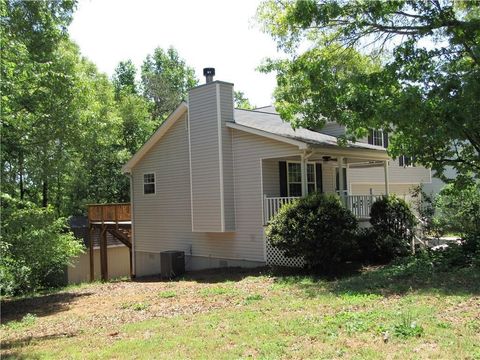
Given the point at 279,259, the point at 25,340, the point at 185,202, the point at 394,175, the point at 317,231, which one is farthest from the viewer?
the point at 394,175

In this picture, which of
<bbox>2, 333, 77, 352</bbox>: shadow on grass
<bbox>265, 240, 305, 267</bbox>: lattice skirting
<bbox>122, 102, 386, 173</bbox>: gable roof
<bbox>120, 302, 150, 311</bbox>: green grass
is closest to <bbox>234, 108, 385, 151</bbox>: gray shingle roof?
<bbox>122, 102, 386, 173</bbox>: gable roof

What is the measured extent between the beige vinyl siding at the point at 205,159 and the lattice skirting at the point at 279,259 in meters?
2.02

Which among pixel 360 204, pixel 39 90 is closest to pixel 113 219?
pixel 39 90

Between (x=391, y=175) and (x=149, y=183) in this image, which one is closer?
(x=149, y=183)

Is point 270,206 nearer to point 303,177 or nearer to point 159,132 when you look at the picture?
point 303,177

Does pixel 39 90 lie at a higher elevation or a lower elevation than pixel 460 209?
higher

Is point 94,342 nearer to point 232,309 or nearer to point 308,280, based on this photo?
point 232,309

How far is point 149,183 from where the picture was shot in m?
20.1

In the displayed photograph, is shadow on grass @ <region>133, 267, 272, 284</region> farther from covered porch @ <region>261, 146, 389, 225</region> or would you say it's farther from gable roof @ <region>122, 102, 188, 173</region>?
gable roof @ <region>122, 102, 188, 173</region>

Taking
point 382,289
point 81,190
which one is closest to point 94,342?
point 382,289

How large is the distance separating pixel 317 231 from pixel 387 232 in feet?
12.0

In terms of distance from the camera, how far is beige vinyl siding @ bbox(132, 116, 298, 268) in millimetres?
16047

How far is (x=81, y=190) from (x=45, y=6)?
734 inches

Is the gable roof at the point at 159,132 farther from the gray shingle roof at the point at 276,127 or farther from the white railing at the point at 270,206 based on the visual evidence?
the white railing at the point at 270,206
